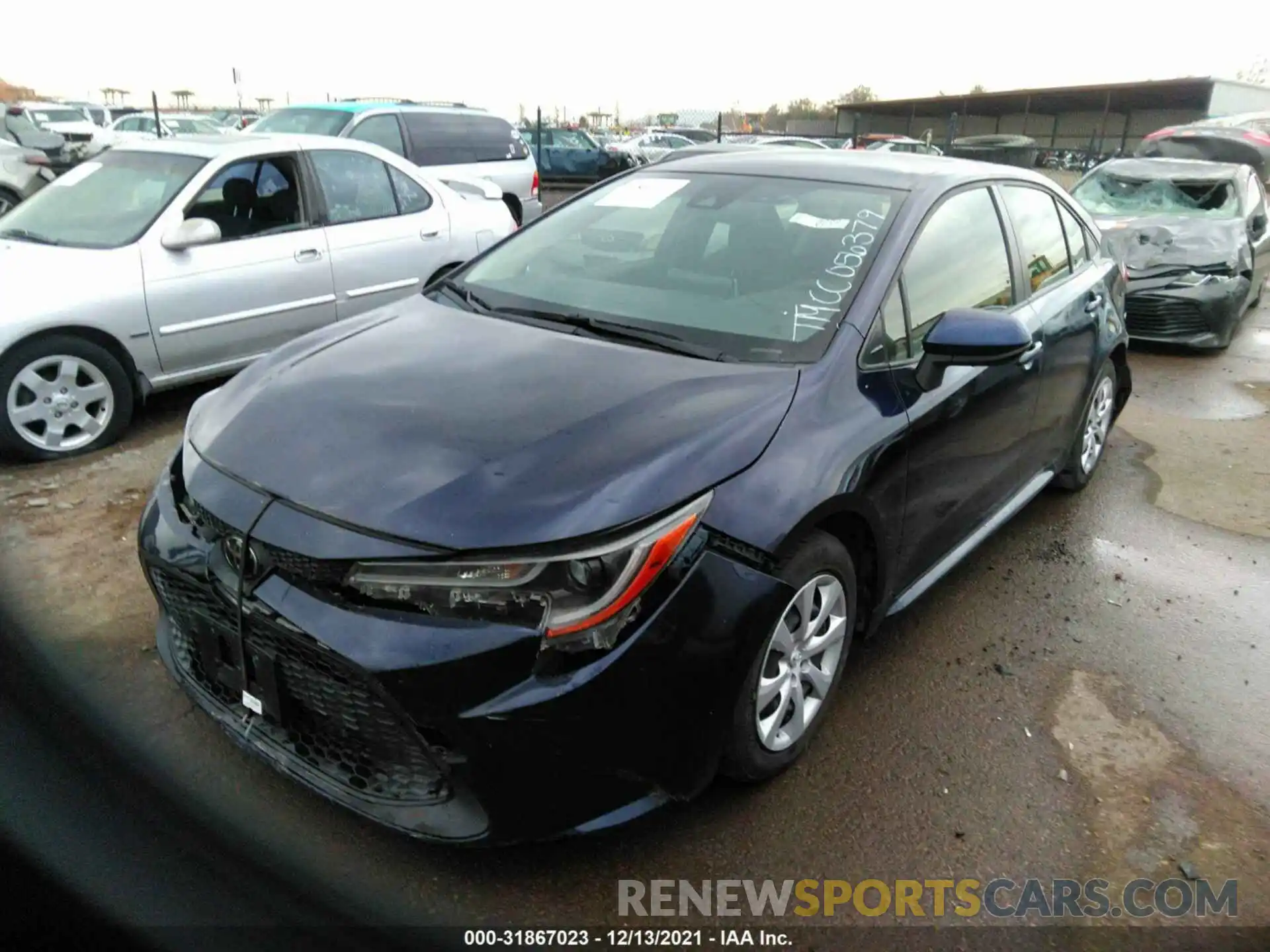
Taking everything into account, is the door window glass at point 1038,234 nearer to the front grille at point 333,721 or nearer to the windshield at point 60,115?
the front grille at point 333,721

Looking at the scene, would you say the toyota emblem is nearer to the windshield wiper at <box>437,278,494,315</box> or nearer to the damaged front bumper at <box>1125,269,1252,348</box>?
the windshield wiper at <box>437,278,494,315</box>

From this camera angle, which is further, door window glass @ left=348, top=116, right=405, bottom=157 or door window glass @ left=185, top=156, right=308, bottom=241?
door window glass @ left=348, top=116, right=405, bottom=157

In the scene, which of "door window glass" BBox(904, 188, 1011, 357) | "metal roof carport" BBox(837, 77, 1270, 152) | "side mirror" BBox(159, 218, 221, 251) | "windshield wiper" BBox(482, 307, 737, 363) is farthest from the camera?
"metal roof carport" BBox(837, 77, 1270, 152)

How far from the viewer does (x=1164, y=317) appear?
727 cm

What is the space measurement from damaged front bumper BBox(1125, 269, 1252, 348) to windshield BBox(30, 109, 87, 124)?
2176 centimetres

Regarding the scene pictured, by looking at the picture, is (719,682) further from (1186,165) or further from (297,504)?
(1186,165)

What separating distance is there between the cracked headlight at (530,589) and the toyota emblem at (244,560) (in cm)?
25

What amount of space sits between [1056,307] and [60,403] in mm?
4603

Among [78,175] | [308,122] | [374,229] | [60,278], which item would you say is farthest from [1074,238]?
[308,122]

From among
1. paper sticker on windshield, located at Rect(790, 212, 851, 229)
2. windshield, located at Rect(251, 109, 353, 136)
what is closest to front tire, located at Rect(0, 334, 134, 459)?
paper sticker on windshield, located at Rect(790, 212, 851, 229)

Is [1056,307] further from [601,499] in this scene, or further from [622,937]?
[622,937]

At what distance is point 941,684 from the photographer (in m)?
3.01

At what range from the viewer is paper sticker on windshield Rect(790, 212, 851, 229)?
2.92 meters

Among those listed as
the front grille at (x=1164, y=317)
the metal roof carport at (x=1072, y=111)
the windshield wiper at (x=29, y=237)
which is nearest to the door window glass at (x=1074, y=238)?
the front grille at (x=1164, y=317)
